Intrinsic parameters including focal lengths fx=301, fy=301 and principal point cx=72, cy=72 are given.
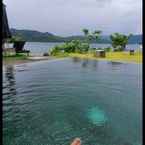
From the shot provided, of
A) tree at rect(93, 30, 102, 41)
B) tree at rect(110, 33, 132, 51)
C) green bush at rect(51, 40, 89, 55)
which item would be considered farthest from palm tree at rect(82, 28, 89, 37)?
tree at rect(110, 33, 132, 51)

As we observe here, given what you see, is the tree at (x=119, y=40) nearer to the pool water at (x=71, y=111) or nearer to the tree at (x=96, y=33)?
the tree at (x=96, y=33)

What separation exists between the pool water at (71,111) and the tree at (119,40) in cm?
2409

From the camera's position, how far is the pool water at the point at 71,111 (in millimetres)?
7219

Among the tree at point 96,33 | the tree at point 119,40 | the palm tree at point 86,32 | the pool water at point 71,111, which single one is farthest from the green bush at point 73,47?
the pool water at point 71,111

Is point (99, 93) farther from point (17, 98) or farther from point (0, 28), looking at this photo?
point (0, 28)

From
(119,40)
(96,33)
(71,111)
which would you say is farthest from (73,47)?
(71,111)

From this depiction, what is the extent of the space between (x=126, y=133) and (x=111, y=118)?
1484 millimetres

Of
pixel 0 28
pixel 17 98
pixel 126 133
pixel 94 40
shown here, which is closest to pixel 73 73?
pixel 17 98

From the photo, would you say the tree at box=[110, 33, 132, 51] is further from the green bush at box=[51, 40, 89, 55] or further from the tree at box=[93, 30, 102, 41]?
the green bush at box=[51, 40, 89, 55]

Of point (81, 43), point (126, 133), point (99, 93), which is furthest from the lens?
point (81, 43)

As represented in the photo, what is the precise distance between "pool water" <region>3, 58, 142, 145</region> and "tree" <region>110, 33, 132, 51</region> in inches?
949

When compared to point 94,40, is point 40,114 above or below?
below

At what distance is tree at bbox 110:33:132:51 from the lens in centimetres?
4142

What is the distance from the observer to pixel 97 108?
10.7m
